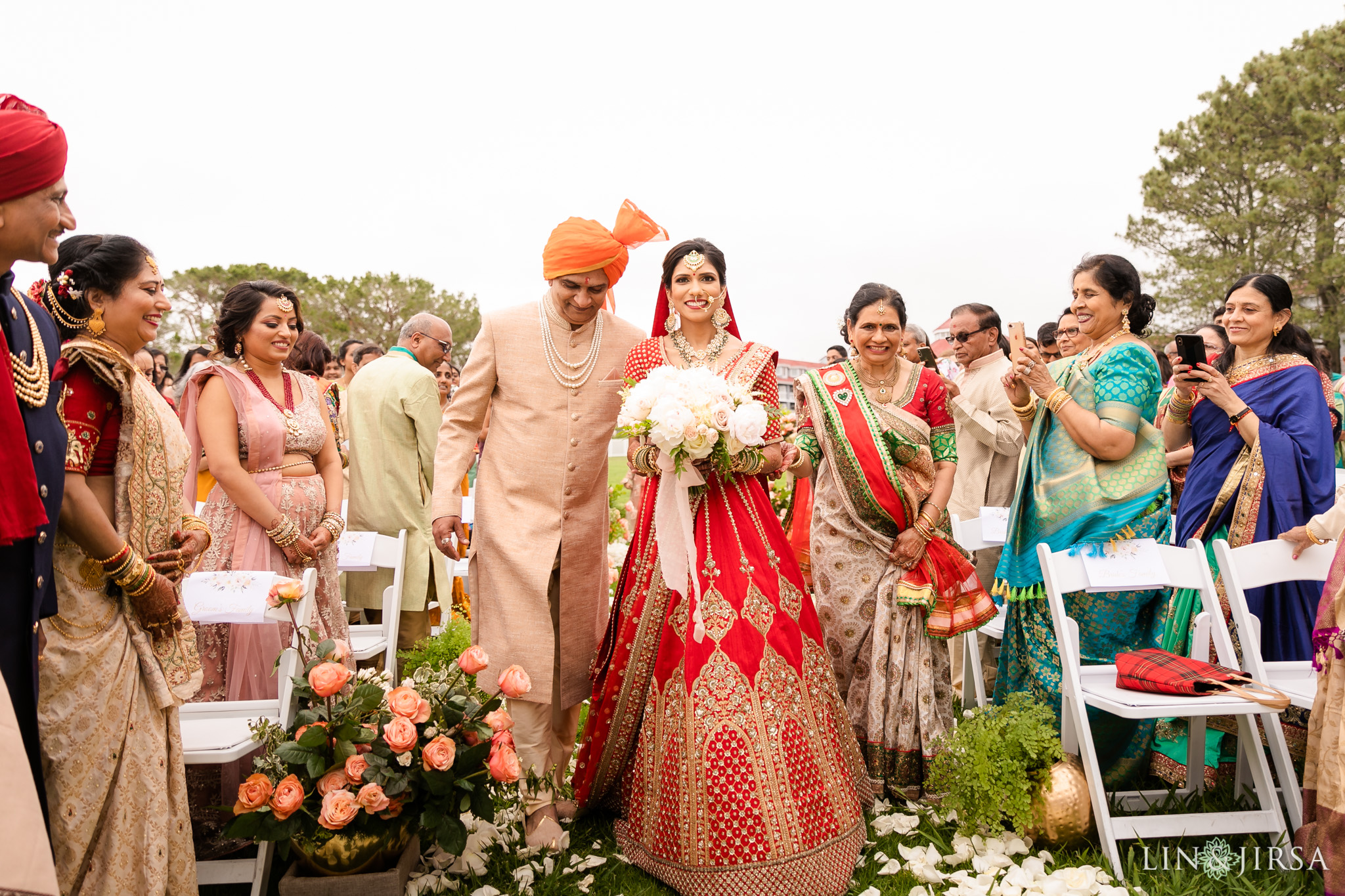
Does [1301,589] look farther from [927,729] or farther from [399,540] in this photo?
[399,540]

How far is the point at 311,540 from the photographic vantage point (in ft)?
12.6

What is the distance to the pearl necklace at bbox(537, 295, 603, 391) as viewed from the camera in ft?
11.7

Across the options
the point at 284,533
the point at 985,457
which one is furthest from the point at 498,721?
the point at 985,457

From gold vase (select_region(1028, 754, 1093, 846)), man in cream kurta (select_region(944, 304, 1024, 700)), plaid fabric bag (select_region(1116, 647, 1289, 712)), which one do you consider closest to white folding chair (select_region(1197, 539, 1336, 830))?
plaid fabric bag (select_region(1116, 647, 1289, 712))

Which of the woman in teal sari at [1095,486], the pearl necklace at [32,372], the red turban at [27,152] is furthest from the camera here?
the woman in teal sari at [1095,486]

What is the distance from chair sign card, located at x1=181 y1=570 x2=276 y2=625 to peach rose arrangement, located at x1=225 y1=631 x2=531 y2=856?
0.35 meters

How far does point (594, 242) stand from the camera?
3451 mm

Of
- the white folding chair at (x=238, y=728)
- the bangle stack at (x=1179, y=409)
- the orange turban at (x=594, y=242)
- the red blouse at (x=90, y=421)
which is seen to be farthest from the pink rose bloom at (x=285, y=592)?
the bangle stack at (x=1179, y=409)

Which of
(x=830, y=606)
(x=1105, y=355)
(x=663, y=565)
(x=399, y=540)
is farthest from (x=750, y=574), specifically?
(x=399, y=540)

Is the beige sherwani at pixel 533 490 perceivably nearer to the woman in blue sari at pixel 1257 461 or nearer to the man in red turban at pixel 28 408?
the man in red turban at pixel 28 408

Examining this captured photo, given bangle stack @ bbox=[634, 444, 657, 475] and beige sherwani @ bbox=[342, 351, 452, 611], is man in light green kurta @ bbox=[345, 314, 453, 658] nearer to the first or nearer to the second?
beige sherwani @ bbox=[342, 351, 452, 611]

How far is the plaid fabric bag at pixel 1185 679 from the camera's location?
298cm

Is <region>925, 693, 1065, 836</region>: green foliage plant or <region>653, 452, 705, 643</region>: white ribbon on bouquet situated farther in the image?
<region>925, 693, 1065, 836</region>: green foliage plant

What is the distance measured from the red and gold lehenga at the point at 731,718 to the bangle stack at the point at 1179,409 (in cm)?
234
